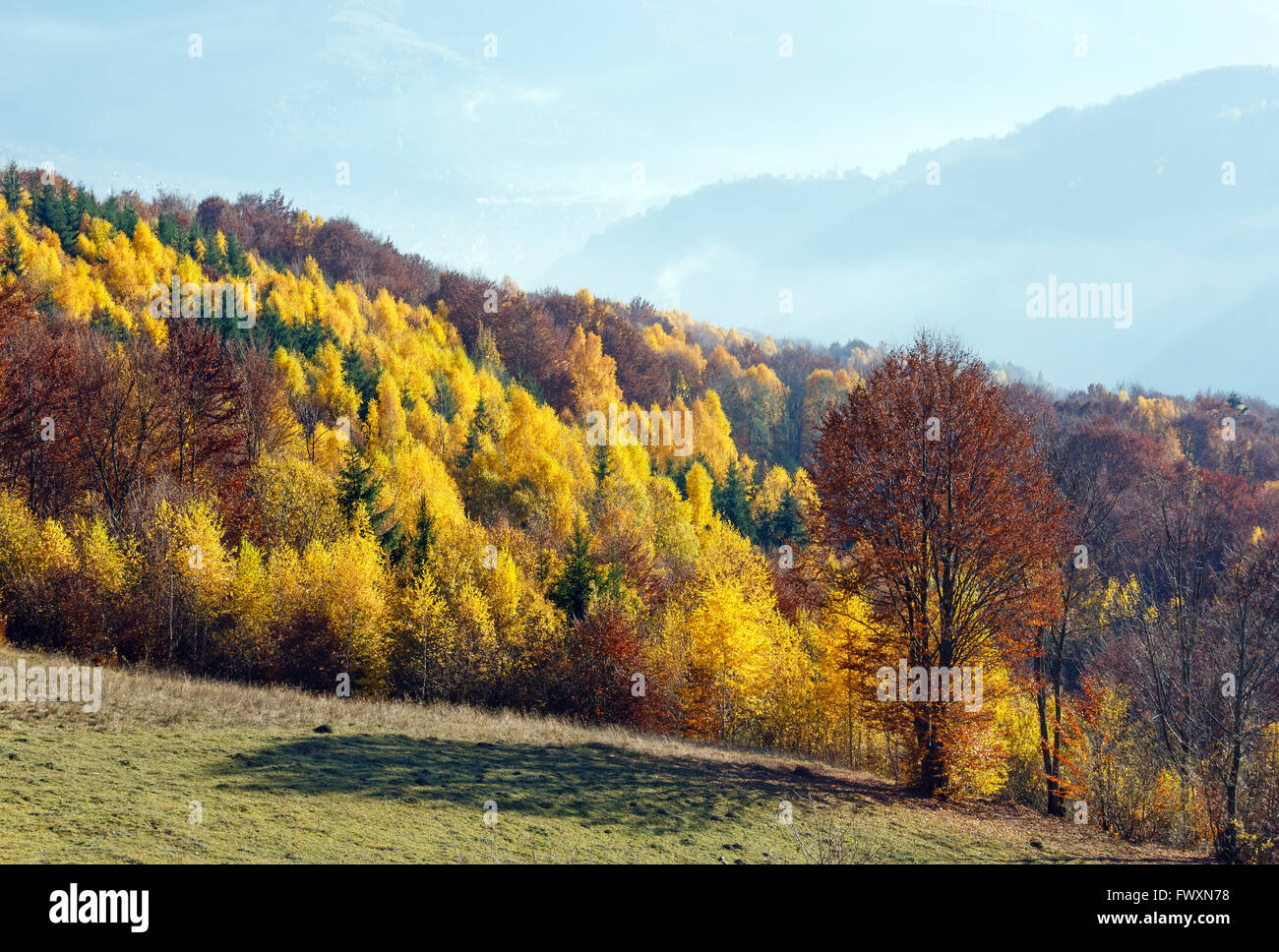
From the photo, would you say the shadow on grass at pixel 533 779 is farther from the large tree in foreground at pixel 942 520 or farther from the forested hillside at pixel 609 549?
the forested hillside at pixel 609 549

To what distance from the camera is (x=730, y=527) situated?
282 feet

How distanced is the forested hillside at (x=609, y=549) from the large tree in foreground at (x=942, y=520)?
107 mm

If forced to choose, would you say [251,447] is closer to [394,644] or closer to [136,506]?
[136,506]

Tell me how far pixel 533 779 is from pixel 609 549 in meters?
48.5

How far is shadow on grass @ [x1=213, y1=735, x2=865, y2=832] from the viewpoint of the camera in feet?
56.3

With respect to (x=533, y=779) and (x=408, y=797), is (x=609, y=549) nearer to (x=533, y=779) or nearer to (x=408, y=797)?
(x=533, y=779)

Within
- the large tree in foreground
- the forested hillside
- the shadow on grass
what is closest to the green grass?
the shadow on grass

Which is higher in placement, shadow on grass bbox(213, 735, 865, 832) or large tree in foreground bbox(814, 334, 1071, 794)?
large tree in foreground bbox(814, 334, 1071, 794)

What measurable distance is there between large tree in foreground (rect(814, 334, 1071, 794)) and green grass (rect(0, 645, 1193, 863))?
453 centimetres

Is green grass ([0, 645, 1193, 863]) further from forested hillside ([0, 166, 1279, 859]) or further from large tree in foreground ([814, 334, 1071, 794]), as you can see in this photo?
large tree in foreground ([814, 334, 1071, 794])

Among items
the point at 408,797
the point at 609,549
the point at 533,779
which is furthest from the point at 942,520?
the point at 609,549

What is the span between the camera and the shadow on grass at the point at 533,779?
17172 mm

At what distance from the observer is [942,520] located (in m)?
23.7
